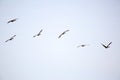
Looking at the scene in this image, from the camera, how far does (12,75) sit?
15.5 ft

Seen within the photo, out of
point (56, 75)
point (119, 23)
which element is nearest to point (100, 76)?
point (56, 75)

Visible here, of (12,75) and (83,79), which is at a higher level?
(12,75)

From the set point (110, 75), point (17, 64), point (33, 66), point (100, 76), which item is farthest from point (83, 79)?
point (17, 64)

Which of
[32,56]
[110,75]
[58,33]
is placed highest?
[58,33]

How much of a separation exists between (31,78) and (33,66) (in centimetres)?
33

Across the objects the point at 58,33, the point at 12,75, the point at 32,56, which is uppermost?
the point at 58,33

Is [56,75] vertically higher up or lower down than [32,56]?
lower down

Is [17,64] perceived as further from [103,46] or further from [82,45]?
[103,46]

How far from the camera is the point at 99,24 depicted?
5195 millimetres

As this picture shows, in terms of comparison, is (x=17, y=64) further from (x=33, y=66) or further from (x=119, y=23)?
(x=119, y=23)

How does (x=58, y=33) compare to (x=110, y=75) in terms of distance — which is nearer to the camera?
(x=58, y=33)

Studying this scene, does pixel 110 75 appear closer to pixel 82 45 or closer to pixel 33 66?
pixel 82 45

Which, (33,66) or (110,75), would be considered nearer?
(33,66)

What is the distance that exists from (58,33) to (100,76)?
1804 millimetres
